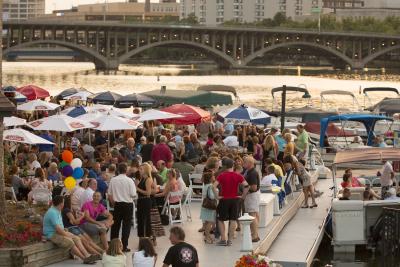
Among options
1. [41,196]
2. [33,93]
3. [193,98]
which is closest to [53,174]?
[41,196]

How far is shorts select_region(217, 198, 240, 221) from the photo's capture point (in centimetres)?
1853

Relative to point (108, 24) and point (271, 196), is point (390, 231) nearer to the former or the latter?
point (271, 196)

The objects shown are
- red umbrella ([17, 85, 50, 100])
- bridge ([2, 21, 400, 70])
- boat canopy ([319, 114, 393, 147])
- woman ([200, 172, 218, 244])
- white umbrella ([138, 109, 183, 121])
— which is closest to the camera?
woman ([200, 172, 218, 244])

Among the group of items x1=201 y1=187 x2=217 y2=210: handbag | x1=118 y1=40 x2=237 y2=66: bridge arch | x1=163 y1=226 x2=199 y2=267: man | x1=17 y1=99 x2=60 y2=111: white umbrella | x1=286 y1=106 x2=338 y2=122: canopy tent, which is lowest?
x1=118 y1=40 x2=237 y2=66: bridge arch

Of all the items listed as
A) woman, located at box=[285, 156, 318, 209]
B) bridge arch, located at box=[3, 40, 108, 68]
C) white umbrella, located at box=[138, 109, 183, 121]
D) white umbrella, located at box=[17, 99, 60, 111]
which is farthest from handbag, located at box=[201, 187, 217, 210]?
bridge arch, located at box=[3, 40, 108, 68]

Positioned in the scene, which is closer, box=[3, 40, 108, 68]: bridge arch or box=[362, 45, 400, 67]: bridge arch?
box=[3, 40, 108, 68]: bridge arch

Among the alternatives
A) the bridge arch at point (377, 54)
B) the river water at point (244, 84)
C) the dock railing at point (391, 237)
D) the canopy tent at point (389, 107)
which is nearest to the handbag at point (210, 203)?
the dock railing at point (391, 237)

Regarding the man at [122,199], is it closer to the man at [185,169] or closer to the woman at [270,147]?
the man at [185,169]

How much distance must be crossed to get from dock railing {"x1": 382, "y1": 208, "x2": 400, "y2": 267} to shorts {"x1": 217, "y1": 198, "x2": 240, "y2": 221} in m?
3.69

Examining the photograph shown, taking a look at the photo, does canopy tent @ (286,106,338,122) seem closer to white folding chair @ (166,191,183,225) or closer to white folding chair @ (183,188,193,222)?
white folding chair @ (183,188,193,222)

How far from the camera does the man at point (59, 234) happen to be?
16547mm

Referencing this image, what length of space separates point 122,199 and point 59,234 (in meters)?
1.39

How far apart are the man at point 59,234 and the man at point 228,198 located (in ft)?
8.21

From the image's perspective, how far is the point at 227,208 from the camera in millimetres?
18578
